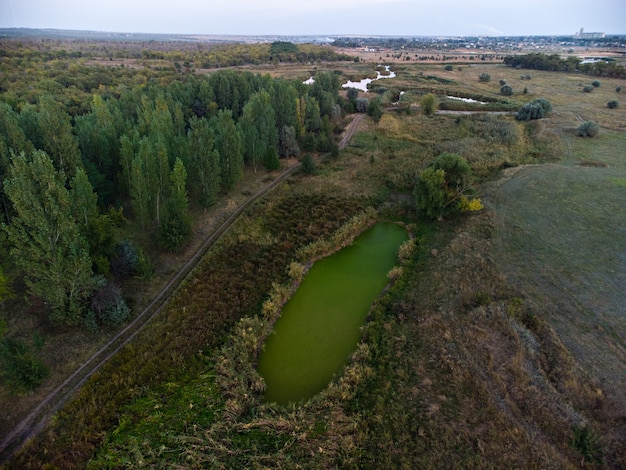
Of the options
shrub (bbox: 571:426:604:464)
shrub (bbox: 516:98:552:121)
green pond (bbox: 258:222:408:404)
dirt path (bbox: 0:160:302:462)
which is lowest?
green pond (bbox: 258:222:408:404)

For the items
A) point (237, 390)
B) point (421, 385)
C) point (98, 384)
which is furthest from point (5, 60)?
point (421, 385)

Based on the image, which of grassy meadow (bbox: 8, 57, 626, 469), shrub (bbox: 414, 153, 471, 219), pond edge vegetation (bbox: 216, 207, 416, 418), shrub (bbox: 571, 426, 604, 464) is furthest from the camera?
shrub (bbox: 414, 153, 471, 219)

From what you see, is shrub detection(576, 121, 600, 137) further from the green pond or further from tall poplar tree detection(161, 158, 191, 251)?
tall poplar tree detection(161, 158, 191, 251)

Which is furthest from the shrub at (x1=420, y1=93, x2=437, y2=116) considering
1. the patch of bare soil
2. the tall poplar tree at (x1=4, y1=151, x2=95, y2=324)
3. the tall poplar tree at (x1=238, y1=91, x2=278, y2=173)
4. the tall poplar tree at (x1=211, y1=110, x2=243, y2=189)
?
the tall poplar tree at (x1=4, y1=151, x2=95, y2=324)

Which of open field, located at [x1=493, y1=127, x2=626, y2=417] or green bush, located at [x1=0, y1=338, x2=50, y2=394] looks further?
open field, located at [x1=493, y1=127, x2=626, y2=417]

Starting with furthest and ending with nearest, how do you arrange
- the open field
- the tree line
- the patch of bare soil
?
the open field
the tree line
the patch of bare soil

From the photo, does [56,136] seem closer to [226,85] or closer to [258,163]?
[258,163]
